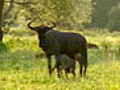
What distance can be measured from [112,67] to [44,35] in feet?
12.6

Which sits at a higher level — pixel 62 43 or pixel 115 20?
pixel 62 43

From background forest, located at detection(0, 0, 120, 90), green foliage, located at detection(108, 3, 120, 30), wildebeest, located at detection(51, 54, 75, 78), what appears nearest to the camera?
background forest, located at detection(0, 0, 120, 90)

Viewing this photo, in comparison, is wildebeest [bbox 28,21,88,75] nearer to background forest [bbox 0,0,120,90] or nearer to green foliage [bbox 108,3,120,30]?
background forest [bbox 0,0,120,90]

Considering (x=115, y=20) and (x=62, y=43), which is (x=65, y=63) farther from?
(x=115, y=20)

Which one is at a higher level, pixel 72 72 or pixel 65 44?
pixel 65 44

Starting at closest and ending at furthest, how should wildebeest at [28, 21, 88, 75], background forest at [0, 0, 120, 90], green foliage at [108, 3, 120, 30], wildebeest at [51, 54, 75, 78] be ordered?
background forest at [0, 0, 120, 90]
wildebeest at [51, 54, 75, 78]
wildebeest at [28, 21, 88, 75]
green foliage at [108, 3, 120, 30]

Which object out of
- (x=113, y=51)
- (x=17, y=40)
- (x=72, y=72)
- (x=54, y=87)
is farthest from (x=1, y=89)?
(x=17, y=40)

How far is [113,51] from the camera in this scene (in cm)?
2203

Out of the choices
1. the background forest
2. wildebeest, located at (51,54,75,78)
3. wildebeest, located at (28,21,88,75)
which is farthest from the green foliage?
wildebeest, located at (51,54,75,78)

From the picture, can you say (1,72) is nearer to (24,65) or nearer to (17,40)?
(24,65)

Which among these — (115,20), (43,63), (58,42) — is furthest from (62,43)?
(115,20)

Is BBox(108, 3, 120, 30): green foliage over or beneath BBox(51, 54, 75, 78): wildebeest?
beneath

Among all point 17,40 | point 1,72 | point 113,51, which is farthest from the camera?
point 17,40

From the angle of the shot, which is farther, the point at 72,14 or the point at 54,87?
the point at 72,14
